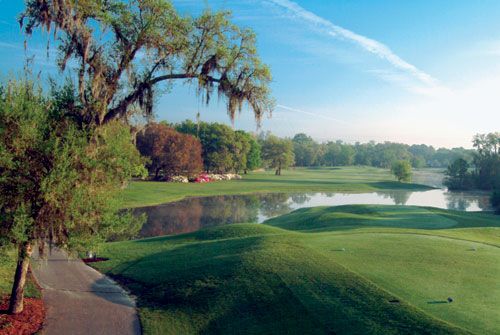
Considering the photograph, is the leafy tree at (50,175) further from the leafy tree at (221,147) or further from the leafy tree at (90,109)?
the leafy tree at (221,147)

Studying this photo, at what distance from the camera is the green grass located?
1130 cm

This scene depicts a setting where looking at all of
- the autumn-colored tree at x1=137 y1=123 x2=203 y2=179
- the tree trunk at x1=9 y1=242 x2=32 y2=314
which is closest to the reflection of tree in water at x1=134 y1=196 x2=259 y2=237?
the tree trunk at x1=9 y1=242 x2=32 y2=314

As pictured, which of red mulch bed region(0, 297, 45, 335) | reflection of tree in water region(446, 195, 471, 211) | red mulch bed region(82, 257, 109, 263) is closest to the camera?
red mulch bed region(0, 297, 45, 335)

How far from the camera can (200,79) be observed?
13.8 meters

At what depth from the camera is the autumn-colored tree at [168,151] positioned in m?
75.1

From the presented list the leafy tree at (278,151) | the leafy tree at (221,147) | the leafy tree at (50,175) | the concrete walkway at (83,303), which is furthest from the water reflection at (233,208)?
the leafy tree at (278,151)

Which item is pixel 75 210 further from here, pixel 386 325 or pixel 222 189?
pixel 222 189

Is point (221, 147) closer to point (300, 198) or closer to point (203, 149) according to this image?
point (203, 149)

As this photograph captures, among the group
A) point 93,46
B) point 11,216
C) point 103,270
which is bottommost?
point 103,270

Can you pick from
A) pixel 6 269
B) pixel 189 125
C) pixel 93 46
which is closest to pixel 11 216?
pixel 93 46

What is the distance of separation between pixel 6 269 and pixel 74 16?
10.8m

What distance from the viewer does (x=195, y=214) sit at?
4219 centimetres

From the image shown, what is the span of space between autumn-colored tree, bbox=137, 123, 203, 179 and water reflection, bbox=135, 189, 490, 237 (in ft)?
66.2

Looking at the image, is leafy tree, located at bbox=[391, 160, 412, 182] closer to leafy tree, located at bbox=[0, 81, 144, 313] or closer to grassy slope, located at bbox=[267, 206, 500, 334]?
grassy slope, located at bbox=[267, 206, 500, 334]
